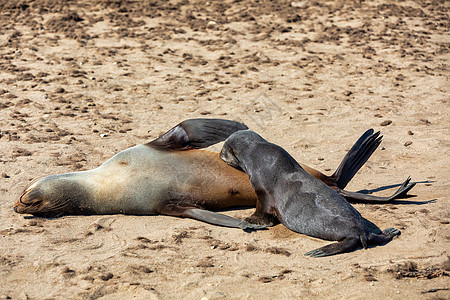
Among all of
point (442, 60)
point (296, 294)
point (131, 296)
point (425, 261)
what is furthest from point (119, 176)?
point (442, 60)

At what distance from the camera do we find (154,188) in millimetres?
5270

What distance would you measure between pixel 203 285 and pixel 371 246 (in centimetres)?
137

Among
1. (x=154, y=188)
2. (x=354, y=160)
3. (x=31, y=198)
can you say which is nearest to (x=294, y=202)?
(x=354, y=160)

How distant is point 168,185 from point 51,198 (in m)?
1.03

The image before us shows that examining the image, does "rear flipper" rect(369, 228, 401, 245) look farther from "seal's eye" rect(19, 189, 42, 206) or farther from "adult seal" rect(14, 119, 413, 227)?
"seal's eye" rect(19, 189, 42, 206)

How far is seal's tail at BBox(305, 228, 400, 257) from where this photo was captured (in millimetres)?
4301

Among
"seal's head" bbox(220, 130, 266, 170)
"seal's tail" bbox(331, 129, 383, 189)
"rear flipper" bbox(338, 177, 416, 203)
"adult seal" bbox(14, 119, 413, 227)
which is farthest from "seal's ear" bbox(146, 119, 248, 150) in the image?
"rear flipper" bbox(338, 177, 416, 203)

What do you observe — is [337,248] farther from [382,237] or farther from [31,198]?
[31,198]

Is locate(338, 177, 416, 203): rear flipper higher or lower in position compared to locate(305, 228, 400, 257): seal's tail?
lower

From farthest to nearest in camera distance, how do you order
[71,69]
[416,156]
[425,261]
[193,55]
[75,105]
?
1. [193,55]
2. [71,69]
3. [75,105]
4. [416,156]
5. [425,261]

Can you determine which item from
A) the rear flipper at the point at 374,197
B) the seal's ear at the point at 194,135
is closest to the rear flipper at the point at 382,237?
the rear flipper at the point at 374,197

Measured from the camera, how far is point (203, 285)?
3895 millimetres

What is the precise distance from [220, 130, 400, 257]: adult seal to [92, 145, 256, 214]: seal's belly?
19 centimetres

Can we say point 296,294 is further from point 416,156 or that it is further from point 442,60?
point 442,60
